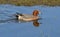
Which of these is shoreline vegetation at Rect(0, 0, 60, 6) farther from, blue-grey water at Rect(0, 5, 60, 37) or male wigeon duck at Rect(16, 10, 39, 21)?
male wigeon duck at Rect(16, 10, 39, 21)

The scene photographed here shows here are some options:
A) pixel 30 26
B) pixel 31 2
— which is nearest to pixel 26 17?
pixel 30 26

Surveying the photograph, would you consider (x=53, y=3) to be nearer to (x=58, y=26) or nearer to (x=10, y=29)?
(x=58, y=26)

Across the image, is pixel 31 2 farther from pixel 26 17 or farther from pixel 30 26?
pixel 30 26

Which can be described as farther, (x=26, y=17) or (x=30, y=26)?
(x=26, y=17)

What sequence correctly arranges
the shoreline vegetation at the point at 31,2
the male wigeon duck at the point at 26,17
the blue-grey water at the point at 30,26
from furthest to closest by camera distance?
1. the shoreline vegetation at the point at 31,2
2. the male wigeon duck at the point at 26,17
3. the blue-grey water at the point at 30,26

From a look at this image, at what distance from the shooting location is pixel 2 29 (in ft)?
39.3


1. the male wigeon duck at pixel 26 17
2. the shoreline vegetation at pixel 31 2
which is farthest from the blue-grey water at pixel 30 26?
the shoreline vegetation at pixel 31 2

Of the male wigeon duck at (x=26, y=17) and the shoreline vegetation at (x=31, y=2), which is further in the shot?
the shoreline vegetation at (x=31, y=2)

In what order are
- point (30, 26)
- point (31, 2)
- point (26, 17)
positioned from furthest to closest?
1. point (31, 2)
2. point (26, 17)
3. point (30, 26)

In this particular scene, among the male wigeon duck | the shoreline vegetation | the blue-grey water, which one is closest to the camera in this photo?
the blue-grey water

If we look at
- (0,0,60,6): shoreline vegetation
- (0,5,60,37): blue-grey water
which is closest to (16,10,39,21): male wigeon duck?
(0,5,60,37): blue-grey water

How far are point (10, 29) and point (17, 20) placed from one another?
2.60 m

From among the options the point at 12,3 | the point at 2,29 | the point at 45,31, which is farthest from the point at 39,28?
the point at 12,3

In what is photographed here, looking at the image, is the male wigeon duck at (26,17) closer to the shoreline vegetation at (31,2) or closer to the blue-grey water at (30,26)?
→ the blue-grey water at (30,26)
